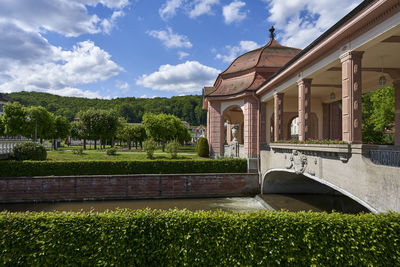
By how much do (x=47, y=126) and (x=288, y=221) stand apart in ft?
129

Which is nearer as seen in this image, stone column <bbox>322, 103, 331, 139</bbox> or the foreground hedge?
the foreground hedge

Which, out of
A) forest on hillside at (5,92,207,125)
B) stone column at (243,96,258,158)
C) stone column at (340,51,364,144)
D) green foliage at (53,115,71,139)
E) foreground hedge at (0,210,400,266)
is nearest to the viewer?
foreground hedge at (0,210,400,266)

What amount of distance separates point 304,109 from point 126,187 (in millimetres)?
14399

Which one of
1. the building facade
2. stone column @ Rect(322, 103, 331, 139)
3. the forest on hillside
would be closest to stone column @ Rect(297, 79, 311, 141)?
the building facade

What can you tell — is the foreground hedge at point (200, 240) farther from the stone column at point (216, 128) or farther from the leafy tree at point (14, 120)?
the leafy tree at point (14, 120)

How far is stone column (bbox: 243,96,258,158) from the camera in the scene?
22.1m

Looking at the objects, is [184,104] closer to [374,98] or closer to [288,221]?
[374,98]

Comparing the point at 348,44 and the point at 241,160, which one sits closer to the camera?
the point at 348,44

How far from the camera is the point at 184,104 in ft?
426

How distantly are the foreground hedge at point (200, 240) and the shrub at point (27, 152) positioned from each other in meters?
17.2

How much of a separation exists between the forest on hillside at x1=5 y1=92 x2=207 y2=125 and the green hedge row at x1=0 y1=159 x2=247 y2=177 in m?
82.7

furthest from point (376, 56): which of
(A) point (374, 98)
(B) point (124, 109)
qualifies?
(B) point (124, 109)

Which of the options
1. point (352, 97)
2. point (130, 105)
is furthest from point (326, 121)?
point (130, 105)

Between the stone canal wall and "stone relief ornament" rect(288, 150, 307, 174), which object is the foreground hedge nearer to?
"stone relief ornament" rect(288, 150, 307, 174)
